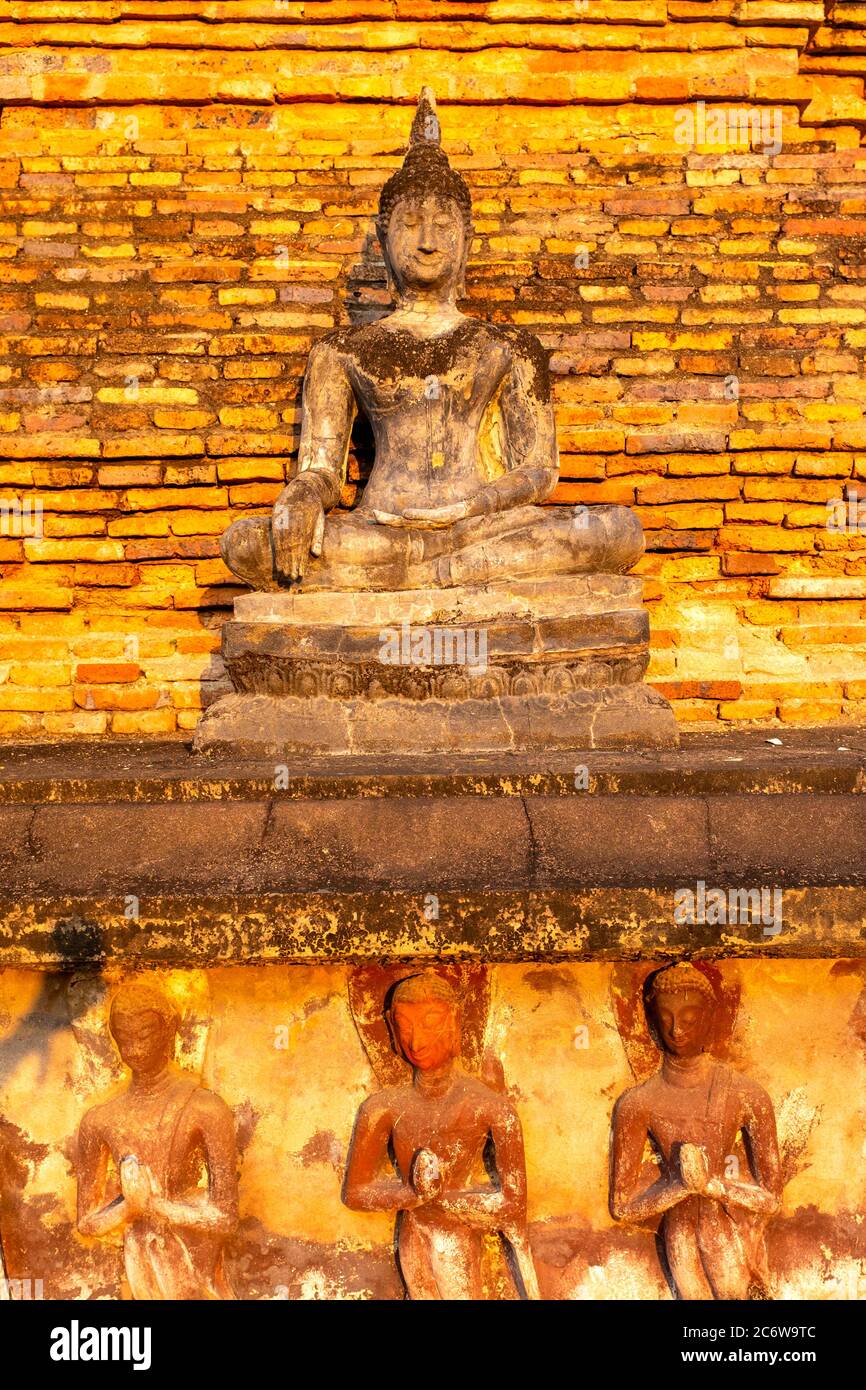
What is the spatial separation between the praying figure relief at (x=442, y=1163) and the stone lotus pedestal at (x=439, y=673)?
3.09 ft

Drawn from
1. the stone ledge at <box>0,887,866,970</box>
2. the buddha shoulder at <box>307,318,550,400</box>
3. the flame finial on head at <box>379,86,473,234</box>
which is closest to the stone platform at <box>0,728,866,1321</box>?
the stone ledge at <box>0,887,866,970</box>

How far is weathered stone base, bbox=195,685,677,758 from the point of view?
3.52 meters

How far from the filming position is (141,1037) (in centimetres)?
281

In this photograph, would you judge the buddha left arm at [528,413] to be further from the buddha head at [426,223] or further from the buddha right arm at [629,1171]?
the buddha right arm at [629,1171]

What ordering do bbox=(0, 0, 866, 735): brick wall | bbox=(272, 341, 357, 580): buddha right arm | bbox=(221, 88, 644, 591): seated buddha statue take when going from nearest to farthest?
bbox=(221, 88, 644, 591): seated buddha statue < bbox=(272, 341, 357, 580): buddha right arm < bbox=(0, 0, 866, 735): brick wall

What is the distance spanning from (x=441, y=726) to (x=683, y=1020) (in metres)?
1.15

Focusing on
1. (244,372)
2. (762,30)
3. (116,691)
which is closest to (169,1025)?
(116,691)

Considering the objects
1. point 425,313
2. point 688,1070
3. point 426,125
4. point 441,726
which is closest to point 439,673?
point 441,726

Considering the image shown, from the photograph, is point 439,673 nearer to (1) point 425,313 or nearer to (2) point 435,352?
(2) point 435,352

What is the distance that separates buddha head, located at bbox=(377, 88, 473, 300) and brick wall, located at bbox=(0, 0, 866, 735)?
2.69ft

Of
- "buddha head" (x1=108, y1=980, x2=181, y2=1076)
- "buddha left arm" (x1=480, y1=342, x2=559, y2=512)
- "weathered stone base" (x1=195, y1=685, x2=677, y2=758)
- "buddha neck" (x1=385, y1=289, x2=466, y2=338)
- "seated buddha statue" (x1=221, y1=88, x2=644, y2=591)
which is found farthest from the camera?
"buddha neck" (x1=385, y1=289, x2=466, y2=338)

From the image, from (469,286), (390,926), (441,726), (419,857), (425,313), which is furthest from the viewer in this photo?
(469,286)

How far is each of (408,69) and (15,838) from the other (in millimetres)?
4820

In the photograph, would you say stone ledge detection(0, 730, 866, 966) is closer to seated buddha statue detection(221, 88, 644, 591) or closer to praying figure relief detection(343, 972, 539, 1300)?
praying figure relief detection(343, 972, 539, 1300)
